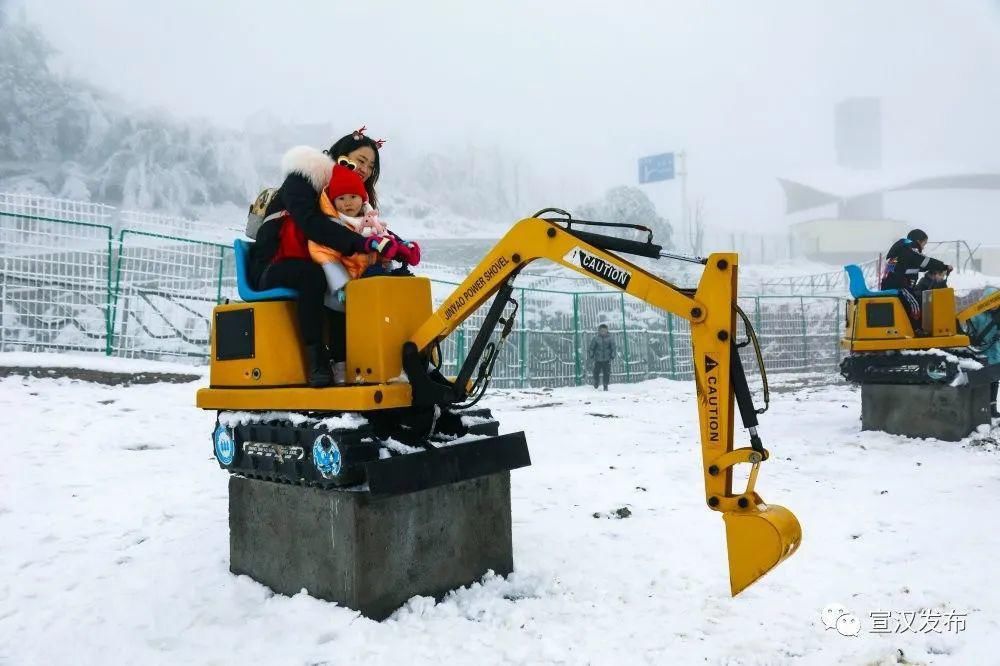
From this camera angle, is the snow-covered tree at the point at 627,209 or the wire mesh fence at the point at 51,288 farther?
the snow-covered tree at the point at 627,209

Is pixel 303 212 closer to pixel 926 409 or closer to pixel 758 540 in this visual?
pixel 758 540

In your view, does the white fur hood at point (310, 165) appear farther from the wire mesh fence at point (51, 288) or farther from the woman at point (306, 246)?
the wire mesh fence at point (51, 288)

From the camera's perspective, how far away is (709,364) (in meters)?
3.15

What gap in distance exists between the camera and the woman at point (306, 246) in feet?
12.3

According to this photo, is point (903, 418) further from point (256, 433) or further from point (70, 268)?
point (70, 268)

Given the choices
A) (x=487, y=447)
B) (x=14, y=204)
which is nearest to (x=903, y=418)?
(x=487, y=447)

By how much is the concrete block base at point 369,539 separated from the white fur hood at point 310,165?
162cm

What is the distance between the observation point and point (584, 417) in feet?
35.1

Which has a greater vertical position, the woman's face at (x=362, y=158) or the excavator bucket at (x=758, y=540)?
the woman's face at (x=362, y=158)

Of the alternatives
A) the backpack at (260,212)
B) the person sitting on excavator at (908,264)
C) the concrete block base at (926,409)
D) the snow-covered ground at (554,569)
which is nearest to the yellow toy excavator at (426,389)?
the backpack at (260,212)

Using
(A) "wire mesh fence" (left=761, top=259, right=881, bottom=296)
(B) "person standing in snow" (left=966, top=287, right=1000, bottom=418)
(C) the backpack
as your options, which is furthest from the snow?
(A) "wire mesh fence" (left=761, top=259, right=881, bottom=296)

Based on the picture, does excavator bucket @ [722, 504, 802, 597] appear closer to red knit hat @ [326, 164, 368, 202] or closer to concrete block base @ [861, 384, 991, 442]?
red knit hat @ [326, 164, 368, 202]

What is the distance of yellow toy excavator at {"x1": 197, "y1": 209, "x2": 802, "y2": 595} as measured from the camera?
3.13 meters

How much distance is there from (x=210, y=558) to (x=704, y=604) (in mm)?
2895
